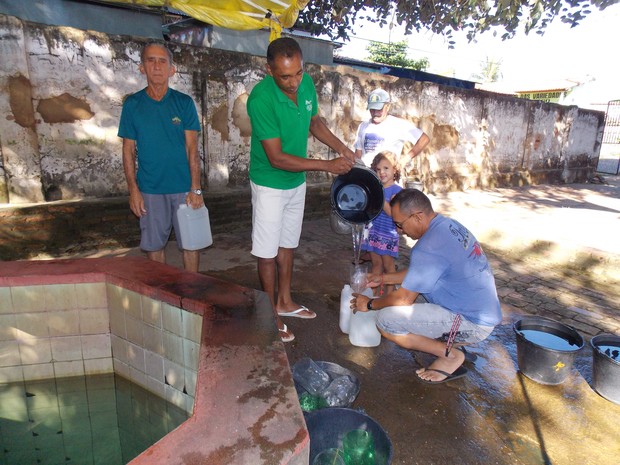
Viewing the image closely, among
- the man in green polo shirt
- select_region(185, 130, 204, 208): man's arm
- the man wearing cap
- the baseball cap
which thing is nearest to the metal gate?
the man wearing cap

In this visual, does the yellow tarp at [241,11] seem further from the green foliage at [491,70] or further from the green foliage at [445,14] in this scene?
the green foliage at [491,70]

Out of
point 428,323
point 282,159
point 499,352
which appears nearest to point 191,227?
point 282,159

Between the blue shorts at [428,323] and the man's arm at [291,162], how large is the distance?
37.5 inches

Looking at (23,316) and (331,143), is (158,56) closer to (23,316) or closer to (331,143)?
(331,143)

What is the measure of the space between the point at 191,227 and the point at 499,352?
2484 millimetres

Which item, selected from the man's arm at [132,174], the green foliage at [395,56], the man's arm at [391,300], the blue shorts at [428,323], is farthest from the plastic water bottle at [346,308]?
the green foliage at [395,56]

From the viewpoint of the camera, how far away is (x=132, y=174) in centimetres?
307

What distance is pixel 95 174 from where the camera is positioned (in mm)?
4711

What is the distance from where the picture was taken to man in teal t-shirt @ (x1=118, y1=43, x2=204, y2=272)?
3016 millimetres

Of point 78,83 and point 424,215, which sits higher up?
point 78,83

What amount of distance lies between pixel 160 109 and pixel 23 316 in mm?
1631

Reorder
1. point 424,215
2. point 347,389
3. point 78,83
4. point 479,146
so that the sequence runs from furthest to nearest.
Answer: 1. point 479,146
2. point 78,83
3. point 424,215
4. point 347,389

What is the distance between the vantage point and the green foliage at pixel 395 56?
22.8 m

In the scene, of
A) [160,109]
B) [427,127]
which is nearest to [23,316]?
[160,109]
